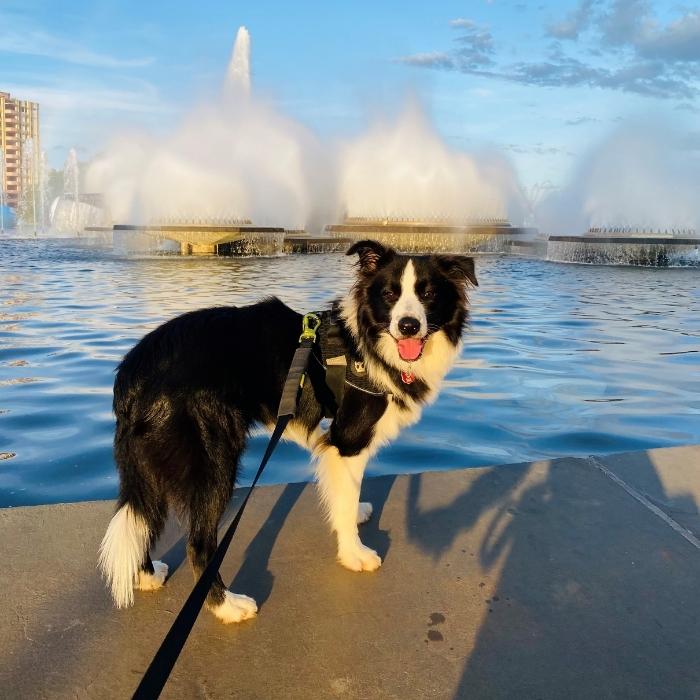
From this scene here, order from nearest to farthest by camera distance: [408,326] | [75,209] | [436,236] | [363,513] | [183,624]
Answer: [183,624], [408,326], [363,513], [436,236], [75,209]

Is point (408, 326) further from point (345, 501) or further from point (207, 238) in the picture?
point (207, 238)

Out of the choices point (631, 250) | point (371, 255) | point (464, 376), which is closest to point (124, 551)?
point (371, 255)

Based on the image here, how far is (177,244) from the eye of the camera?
29219 millimetres

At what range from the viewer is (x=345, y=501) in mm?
3178

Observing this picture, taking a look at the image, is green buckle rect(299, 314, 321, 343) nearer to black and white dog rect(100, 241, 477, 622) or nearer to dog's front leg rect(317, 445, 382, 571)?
black and white dog rect(100, 241, 477, 622)

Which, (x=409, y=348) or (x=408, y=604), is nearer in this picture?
(x=408, y=604)

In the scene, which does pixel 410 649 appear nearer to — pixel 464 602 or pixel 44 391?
pixel 464 602

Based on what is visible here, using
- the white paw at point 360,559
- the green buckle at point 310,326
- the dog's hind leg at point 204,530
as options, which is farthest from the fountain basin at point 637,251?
the dog's hind leg at point 204,530

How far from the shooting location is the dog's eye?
130 inches

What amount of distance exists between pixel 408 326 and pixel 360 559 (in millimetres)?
1108

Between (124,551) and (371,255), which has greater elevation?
(371,255)

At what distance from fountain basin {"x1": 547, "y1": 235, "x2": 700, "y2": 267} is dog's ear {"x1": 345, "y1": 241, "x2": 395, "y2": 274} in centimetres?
2283

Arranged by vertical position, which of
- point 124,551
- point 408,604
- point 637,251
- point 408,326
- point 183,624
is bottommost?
point 408,604

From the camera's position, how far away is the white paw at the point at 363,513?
3432mm
